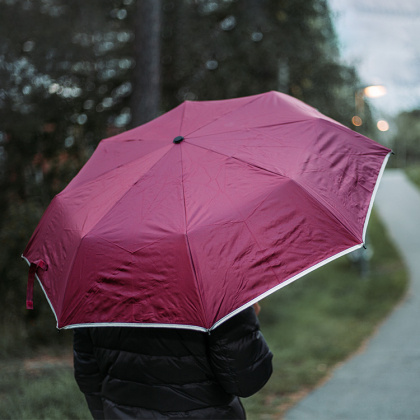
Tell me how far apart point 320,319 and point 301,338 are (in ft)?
5.28

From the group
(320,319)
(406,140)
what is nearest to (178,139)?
(320,319)

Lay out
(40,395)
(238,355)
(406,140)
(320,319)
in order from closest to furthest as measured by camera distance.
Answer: (238,355) < (40,395) < (320,319) < (406,140)

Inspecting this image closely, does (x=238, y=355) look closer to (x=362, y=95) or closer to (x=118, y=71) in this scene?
(x=118, y=71)

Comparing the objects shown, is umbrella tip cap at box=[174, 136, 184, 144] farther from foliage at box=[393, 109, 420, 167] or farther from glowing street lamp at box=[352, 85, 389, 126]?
foliage at box=[393, 109, 420, 167]

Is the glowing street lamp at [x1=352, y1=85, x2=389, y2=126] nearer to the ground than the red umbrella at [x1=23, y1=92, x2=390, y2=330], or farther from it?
nearer to the ground

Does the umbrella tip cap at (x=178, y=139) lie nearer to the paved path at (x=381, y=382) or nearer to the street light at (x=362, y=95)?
the paved path at (x=381, y=382)

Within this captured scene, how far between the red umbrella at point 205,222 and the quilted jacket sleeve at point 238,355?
29 centimetres

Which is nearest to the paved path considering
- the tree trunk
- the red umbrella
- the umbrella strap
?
the red umbrella

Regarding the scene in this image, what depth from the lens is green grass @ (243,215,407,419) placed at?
600 centimetres

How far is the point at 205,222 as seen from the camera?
2.09 metres

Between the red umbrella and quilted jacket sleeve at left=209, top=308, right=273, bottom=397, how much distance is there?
11.3 inches

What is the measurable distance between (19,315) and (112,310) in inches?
233

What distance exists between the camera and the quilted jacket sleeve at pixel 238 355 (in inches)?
87.7

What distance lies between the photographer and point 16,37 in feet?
23.6
